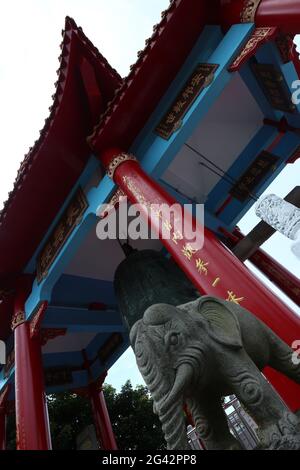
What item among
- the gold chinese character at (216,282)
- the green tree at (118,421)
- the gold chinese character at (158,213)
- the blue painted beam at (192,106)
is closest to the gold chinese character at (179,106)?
the blue painted beam at (192,106)

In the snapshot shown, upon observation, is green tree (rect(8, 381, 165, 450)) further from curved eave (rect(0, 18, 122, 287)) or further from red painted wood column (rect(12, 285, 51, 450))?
curved eave (rect(0, 18, 122, 287))

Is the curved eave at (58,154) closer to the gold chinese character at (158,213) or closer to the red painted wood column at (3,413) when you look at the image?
the gold chinese character at (158,213)

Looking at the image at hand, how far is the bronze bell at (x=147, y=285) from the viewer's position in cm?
394

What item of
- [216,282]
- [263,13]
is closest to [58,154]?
[263,13]

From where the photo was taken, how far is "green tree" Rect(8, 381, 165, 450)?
39.0 ft

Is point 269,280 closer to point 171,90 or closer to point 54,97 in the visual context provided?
point 171,90

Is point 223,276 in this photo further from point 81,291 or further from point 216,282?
point 81,291

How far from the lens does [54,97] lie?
14.5ft

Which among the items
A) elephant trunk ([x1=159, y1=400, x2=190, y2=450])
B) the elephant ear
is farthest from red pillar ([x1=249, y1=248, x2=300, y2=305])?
elephant trunk ([x1=159, y1=400, x2=190, y2=450])

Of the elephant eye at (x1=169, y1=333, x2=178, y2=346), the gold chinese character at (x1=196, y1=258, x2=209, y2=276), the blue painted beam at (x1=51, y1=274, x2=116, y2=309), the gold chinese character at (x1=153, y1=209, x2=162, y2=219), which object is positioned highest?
the blue painted beam at (x1=51, y1=274, x2=116, y2=309)

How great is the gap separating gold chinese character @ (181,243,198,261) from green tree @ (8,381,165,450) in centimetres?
1111

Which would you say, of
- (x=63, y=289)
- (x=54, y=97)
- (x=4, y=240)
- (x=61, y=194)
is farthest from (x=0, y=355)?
(x=54, y=97)

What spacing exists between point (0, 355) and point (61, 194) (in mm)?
3617
